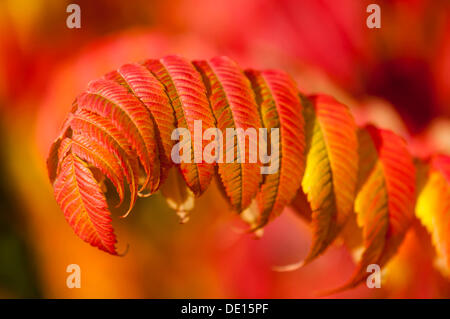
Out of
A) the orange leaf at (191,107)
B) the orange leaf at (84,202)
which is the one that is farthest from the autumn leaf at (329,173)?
the orange leaf at (84,202)

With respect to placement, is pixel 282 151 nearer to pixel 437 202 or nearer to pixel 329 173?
pixel 329 173

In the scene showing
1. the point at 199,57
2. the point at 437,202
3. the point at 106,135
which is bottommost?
the point at 437,202

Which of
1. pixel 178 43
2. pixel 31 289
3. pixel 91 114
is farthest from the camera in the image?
pixel 31 289

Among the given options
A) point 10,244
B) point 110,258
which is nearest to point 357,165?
point 110,258

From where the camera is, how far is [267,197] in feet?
1.88

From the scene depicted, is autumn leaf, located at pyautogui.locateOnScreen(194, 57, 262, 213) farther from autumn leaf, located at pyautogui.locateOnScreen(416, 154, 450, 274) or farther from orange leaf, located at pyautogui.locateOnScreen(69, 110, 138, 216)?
autumn leaf, located at pyautogui.locateOnScreen(416, 154, 450, 274)

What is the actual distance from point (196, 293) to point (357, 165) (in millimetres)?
540

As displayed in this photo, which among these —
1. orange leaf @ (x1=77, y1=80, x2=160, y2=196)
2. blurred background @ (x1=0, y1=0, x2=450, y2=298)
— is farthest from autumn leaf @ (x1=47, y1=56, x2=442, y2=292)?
blurred background @ (x1=0, y1=0, x2=450, y2=298)

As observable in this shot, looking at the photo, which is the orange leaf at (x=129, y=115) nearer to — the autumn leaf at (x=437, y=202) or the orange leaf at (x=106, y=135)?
the orange leaf at (x=106, y=135)

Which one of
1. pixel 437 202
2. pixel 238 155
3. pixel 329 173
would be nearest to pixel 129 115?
pixel 238 155

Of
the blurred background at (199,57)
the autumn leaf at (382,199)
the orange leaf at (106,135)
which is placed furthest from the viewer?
the blurred background at (199,57)

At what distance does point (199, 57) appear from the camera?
0.82 meters

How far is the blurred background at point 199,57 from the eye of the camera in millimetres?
869

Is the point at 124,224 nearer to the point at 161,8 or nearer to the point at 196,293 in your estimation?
the point at 196,293
